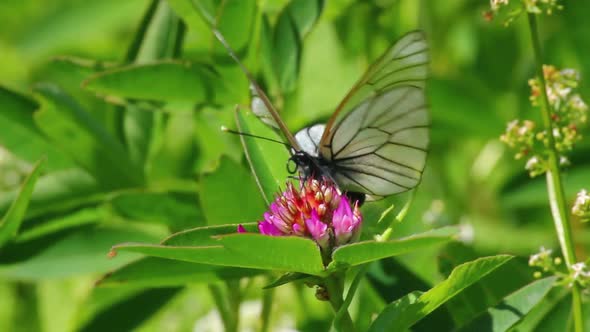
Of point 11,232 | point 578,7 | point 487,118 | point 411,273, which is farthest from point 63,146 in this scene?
point 578,7

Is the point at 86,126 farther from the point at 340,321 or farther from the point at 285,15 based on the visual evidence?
the point at 340,321

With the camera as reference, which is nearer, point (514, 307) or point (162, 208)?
point (514, 307)

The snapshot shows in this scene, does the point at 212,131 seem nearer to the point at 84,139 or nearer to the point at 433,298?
the point at 84,139

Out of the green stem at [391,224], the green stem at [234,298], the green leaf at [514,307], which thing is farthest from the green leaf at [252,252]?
the green stem at [234,298]

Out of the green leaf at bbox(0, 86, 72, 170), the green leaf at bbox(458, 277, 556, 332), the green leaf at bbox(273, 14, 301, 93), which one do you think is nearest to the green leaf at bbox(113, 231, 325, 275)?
the green leaf at bbox(458, 277, 556, 332)

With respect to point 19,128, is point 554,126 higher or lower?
higher

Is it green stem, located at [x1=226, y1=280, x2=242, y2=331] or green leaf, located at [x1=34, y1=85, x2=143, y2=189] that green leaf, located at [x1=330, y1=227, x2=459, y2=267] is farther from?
green leaf, located at [x1=34, y1=85, x2=143, y2=189]

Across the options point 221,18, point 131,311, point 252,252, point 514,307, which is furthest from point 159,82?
point 514,307
